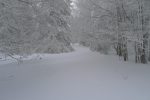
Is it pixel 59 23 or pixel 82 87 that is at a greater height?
pixel 59 23

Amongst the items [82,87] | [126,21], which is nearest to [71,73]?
[82,87]

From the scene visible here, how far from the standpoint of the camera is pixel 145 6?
30.9ft

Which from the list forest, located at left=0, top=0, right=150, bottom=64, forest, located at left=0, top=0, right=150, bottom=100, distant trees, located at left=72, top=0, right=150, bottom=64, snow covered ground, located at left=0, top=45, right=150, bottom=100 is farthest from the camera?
distant trees, located at left=72, top=0, right=150, bottom=64

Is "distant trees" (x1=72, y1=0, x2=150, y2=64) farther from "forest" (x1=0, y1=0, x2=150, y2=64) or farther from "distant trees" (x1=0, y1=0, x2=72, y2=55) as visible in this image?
"distant trees" (x1=0, y1=0, x2=72, y2=55)

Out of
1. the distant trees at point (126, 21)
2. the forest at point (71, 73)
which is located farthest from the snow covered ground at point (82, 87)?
the distant trees at point (126, 21)

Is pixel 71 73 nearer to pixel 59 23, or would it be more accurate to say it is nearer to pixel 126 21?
pixel 59 23

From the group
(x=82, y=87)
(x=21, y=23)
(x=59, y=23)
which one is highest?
(x=59, y=23)

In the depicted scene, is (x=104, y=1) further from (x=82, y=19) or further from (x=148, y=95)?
(x=148, y=95)

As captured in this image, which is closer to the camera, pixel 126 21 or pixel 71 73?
→ pixel 71 73

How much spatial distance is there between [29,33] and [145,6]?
6.48m

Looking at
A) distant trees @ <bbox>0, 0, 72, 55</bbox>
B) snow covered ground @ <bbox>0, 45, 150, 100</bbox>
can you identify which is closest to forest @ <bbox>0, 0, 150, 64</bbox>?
distant trees @ <bbox>0, 0, 72, 55</bbox>

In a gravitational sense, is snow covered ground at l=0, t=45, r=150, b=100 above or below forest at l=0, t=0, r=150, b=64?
below

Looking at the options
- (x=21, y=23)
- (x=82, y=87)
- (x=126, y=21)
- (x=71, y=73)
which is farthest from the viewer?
(x=126, y=21)

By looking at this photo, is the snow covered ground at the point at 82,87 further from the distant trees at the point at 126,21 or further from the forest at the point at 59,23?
the distant trees at the point at 126,21
